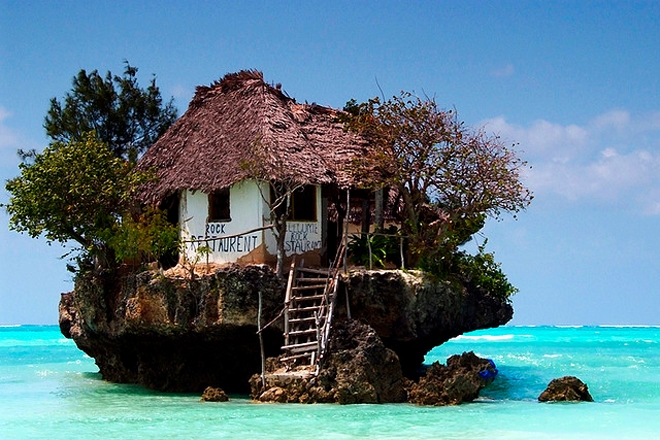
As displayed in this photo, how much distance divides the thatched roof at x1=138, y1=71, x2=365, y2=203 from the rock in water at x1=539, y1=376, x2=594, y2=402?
5721mm

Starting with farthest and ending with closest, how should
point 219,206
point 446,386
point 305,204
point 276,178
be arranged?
point 305,204
point 219,206
point 276,178
point 446,386

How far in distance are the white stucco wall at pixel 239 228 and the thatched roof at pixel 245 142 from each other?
0.60m

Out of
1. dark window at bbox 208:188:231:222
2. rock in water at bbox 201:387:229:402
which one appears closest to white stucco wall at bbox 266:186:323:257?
dark window at bbox 208:188:231:222

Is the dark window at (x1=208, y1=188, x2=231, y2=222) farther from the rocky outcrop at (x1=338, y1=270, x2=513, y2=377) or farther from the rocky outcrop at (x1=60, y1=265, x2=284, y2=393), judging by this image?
the rocky outcrop at (x1=338, y1=270, x2=513, y2=377)

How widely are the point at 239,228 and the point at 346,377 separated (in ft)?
14.6

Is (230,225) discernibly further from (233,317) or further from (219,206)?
(233,317)

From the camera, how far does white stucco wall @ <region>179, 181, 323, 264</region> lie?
19406mm

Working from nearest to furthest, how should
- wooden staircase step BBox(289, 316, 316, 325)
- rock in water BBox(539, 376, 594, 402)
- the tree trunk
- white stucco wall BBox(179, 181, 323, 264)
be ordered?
wooden staircase step BBox(289, 316, 316, 325) → rock in water BBox(539, 376, 594, 402) → white stucco wall BBox(179, 181, 323, 264) → the tree trunk

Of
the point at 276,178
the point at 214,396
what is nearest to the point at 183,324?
the point at 214,396

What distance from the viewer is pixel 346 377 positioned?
54.7 feet

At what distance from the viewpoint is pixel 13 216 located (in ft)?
66.1

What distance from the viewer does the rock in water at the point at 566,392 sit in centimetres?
1831

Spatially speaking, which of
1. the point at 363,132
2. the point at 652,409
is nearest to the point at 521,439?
the point at 652,409

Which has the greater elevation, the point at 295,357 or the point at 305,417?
the point at 295,357
